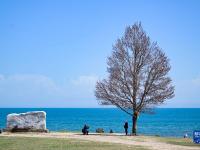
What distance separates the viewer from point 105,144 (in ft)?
116

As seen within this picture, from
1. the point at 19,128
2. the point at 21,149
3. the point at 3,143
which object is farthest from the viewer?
the point at 19,128

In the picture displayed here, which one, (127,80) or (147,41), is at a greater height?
(147,41)

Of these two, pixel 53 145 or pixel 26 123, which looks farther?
pixel 26 123

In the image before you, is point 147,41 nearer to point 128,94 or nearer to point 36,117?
point 128,94

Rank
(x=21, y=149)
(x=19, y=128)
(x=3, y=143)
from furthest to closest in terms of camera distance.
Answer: (x=19, y=128) < (x=3, y=143) < (x=21, y=149)

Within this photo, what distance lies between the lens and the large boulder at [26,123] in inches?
1881

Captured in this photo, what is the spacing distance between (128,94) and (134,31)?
697 cm

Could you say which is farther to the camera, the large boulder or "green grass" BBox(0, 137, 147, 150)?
the large boulder

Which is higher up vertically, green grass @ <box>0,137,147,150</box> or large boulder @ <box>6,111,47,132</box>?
large boulder @ <box>6,111,47,132</box>

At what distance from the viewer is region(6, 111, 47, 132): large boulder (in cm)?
4778

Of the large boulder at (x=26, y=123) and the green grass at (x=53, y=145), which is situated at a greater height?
the large boulder at (x=26, y=123)

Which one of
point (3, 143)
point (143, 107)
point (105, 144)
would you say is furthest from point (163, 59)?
point (3, 143)

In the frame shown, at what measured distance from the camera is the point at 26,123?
157 feet

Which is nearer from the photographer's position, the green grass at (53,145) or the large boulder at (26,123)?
→ the green grass at (53,145)
